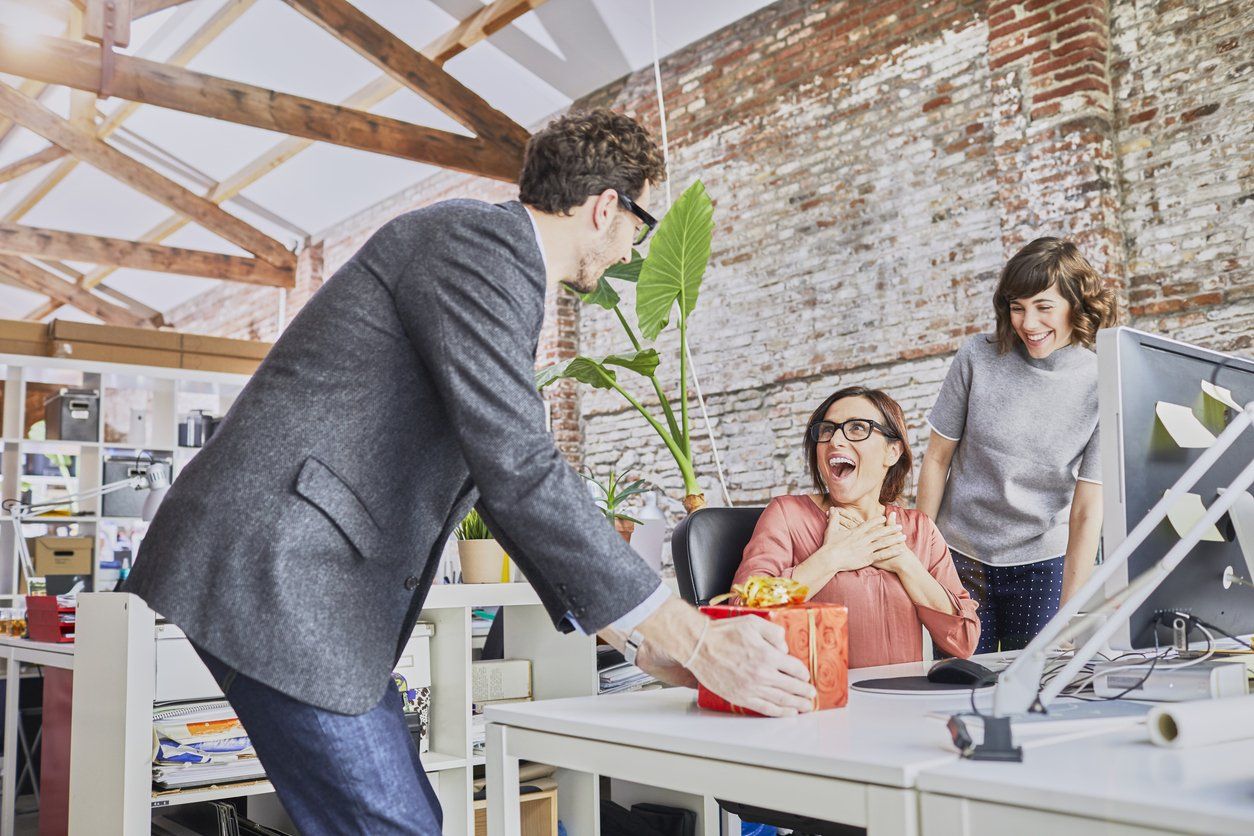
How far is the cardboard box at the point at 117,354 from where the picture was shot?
5.95m

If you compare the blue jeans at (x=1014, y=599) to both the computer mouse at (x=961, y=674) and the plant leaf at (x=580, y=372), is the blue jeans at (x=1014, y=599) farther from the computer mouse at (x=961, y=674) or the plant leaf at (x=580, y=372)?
the plant leaf at (x=580, y=372)

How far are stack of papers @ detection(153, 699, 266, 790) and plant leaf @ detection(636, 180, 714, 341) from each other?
195cm

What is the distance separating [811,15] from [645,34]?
3.52 ft

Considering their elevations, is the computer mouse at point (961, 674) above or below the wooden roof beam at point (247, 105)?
below

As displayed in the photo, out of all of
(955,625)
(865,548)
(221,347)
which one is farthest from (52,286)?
→ (955,625)

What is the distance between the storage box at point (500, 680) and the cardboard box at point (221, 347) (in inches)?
170

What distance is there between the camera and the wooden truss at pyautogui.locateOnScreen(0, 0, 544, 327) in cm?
589

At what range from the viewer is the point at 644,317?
384 cm

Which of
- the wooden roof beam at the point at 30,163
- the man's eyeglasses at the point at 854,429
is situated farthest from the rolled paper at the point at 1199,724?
the wooden roof beam at the point at 30,163

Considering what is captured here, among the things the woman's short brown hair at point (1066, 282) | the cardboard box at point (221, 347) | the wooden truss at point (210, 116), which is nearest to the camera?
the woman's short brown hair at point (1066, 282)

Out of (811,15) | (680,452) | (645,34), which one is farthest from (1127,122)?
(645,34)

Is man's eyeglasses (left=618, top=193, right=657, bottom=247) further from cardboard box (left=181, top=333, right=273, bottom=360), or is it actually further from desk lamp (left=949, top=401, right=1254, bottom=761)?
cardboard box (left=181, top=333, right=273, bottom=360)

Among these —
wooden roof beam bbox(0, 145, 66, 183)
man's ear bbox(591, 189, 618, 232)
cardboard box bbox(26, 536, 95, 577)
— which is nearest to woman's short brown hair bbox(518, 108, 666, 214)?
man's ear bbox(591, 189, 618, 232)

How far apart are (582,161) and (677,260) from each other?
2.39 meters
